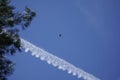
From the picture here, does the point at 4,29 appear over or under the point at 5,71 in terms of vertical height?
over

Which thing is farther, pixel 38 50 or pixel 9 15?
pixel 38 50

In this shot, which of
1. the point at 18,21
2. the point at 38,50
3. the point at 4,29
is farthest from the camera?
the point at 38,50

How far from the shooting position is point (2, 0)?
51.1 ft

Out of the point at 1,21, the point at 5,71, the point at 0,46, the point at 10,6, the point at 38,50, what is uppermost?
the point at 38,50

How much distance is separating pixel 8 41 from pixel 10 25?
112cm

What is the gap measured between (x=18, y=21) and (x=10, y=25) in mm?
730

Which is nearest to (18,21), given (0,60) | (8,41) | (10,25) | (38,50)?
(10,25)

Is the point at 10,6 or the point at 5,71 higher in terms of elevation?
the point at 10,6

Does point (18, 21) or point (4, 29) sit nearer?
point (4, 29)

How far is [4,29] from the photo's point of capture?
583 inches

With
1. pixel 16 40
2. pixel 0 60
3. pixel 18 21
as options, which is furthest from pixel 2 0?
pixel 0 60

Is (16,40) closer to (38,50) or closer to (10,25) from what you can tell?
(10,25)

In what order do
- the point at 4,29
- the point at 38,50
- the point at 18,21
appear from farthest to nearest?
the point at 38,50 < the point at 18,21 < the point at 4,29

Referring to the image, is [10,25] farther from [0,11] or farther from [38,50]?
[38,50]
